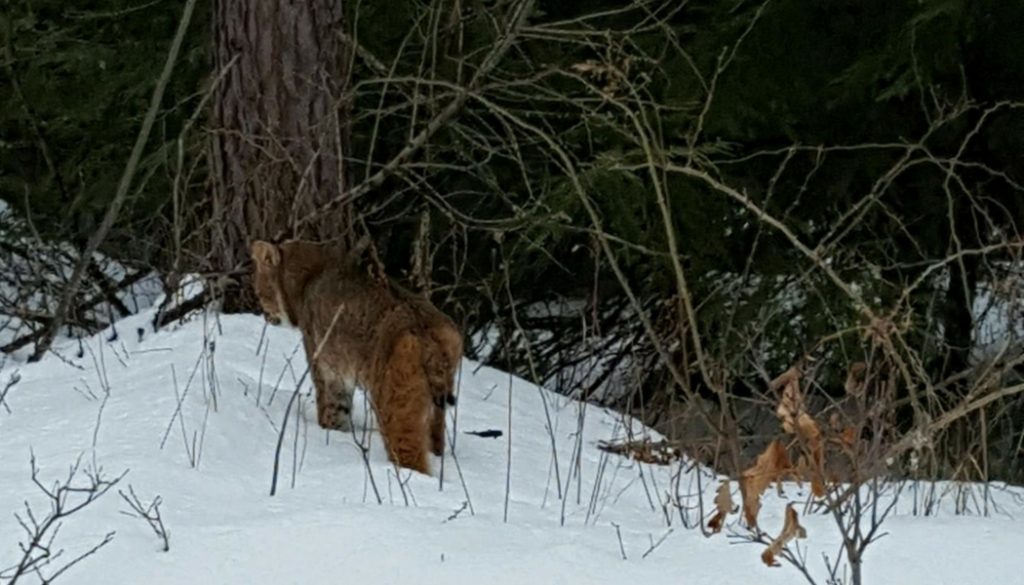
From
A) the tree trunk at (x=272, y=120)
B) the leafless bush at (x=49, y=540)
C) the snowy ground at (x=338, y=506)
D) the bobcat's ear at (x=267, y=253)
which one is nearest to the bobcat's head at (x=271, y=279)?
the bobcat's ear at (x=267, y=253)

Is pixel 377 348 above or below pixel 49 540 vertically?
above

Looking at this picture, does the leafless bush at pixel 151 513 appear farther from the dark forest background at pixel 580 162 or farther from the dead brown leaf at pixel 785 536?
the dark forest background at pixel 580 162

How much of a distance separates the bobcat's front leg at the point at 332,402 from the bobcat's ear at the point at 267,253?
0.89m

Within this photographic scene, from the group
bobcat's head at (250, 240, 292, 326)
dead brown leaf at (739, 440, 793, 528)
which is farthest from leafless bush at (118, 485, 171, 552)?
bobcat's head at (250, 240, 292, 326)

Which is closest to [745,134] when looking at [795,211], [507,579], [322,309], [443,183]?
[795,211]

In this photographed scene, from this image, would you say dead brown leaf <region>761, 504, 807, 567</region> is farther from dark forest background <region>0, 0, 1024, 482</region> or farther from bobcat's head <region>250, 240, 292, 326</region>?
bobcat's head <region>250, 240, 292, 326</region>

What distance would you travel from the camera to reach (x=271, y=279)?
7.41 metres

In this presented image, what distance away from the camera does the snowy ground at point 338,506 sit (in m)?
4.55

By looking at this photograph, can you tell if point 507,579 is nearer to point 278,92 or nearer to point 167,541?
point 167,541

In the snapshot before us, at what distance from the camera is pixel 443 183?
1082cm

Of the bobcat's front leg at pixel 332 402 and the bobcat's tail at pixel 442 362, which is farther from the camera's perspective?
the bobcat's front leg at pixel 332 402

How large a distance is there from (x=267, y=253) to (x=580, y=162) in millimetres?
2433

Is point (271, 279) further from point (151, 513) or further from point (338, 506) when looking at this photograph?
point (151, 513)

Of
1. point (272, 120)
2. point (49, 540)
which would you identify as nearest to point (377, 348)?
point (49, 540)
